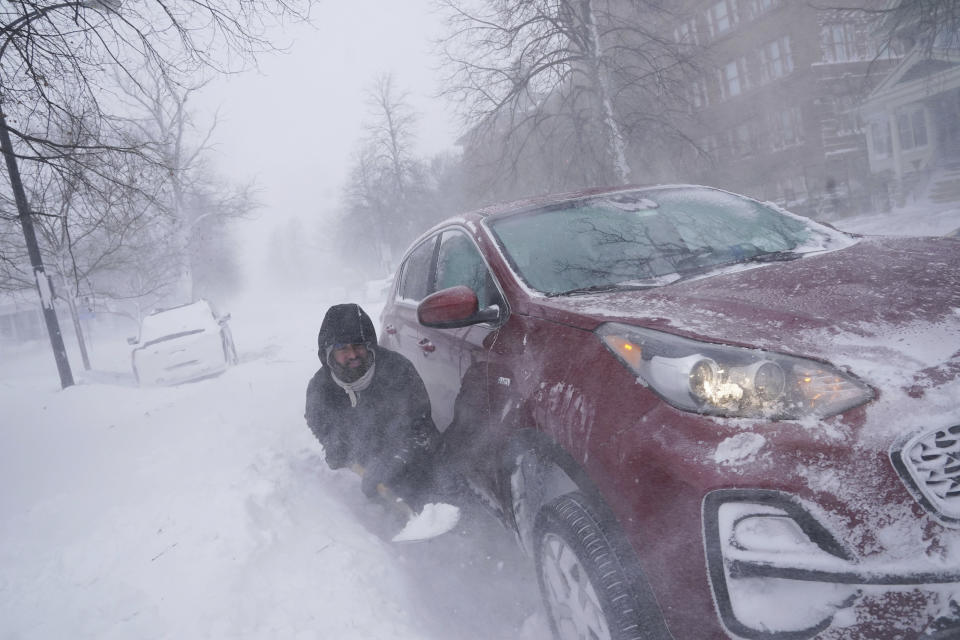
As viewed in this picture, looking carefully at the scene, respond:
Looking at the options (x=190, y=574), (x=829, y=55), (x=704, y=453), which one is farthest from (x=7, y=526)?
(x=829, y=55)

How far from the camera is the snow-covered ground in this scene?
242cm

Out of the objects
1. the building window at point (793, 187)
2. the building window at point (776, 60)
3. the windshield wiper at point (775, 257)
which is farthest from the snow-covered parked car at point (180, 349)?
the building window at point (776, 60)

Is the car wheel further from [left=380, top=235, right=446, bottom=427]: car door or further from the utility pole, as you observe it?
the utility pole

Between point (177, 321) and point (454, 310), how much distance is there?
11.4 meters

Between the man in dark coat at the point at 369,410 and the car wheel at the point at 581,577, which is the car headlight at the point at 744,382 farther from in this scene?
the man in dark coat at the point at 369,410

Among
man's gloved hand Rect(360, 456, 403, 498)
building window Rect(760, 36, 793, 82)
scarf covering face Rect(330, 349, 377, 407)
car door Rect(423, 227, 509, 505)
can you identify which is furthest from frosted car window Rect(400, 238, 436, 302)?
building window Rect(760, 36, 793, 82)

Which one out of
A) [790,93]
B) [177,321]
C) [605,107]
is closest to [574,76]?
[605,107]

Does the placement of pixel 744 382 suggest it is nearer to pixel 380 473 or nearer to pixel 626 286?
pixel 626 286

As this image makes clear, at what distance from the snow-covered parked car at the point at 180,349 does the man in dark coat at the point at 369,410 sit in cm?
855

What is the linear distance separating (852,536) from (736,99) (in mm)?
32751

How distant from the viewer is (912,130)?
23969 millimetres

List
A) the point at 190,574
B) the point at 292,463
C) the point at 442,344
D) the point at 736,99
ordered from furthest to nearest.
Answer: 1. the point at 736,99
2. the point at 292,463
3. the point at 442,344
4. the point at 190,574

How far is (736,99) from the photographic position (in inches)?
1158

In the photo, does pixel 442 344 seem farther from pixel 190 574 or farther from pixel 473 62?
pixel 473 62
